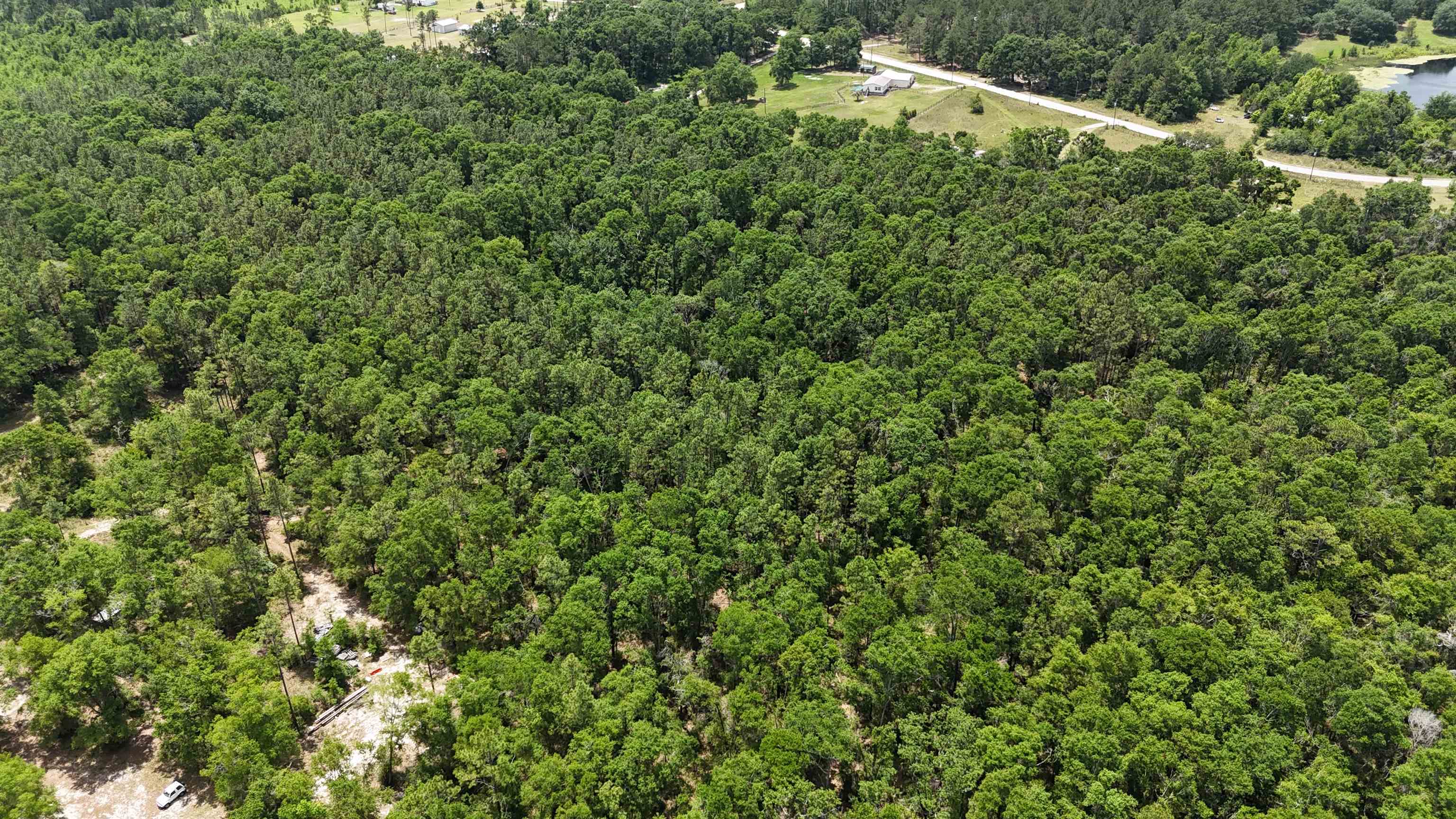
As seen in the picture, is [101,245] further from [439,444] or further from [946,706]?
[946,706]

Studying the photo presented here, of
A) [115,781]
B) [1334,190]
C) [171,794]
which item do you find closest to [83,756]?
[115,781]

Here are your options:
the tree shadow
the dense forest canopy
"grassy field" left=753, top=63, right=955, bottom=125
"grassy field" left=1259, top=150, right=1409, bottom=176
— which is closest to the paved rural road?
"grassy field" left=1259, top=150, right=1409, bottom=176

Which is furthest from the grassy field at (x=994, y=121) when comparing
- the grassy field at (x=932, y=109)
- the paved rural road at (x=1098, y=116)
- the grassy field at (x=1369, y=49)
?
the grassy field at (x=1369, y=49)

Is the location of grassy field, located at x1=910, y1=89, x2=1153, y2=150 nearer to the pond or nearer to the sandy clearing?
the pond

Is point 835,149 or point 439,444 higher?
point 835,149

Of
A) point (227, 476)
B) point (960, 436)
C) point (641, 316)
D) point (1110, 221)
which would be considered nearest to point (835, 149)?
point (1110, 221)

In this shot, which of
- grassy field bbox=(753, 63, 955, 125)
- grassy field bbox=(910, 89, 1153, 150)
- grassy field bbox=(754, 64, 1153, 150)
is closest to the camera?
grassy field bbox=(910, 89, 1153, 150)
